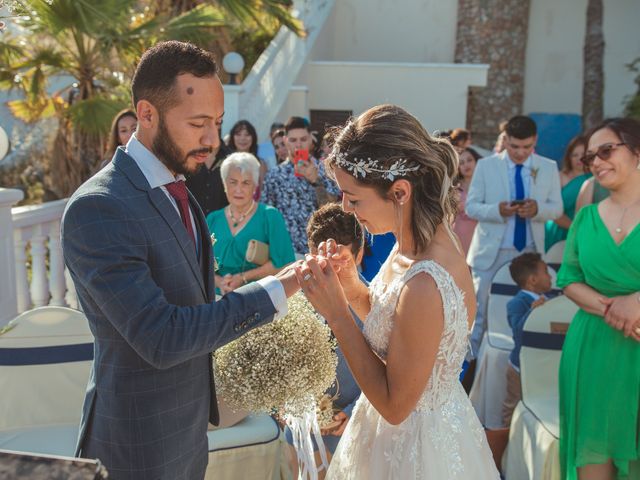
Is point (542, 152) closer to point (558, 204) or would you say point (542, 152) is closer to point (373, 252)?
point (558, 204)

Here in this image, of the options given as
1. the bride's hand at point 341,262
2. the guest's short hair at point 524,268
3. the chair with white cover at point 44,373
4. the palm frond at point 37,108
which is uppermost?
the palm frond at point 37,108

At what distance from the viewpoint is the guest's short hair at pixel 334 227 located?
11.3ft

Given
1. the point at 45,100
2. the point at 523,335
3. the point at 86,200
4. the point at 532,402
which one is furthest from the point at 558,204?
the point at 45,100

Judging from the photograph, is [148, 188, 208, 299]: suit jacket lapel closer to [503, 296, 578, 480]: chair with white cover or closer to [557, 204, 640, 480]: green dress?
[557, 204, 640, 480]: green dress

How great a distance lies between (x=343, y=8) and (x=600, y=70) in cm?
567

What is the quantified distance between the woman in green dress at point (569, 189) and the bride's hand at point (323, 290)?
4.18 m

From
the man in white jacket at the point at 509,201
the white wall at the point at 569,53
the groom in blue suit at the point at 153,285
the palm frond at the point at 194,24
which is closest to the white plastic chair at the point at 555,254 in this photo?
the man in white jacket at the point at 509,201

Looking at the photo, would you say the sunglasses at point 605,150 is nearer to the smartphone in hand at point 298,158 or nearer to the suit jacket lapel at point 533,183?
the suit jacket lapel at point 533,183

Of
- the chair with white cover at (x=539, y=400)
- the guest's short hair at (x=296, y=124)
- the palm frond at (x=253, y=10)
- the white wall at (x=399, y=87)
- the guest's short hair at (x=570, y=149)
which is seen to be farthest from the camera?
the white wall at (x=399, y=87)

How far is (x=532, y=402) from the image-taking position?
393 cm

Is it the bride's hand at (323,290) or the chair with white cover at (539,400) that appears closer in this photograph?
the bride's hand at (323,290)

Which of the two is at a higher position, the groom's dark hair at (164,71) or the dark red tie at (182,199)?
the groom's dark hair at (164,71)

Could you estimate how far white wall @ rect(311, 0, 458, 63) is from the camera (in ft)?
51.2

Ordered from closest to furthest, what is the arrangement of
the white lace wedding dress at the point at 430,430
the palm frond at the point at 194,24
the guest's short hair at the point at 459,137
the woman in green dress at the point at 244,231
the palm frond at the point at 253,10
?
the white lace wedding dress at the point at 430,430 → the woman in green dress at the point at 244,231 → the guest's short hair at the point at 459,137 → the palm frond at the point at 194,24 → the palm frond at the point at 253,10
